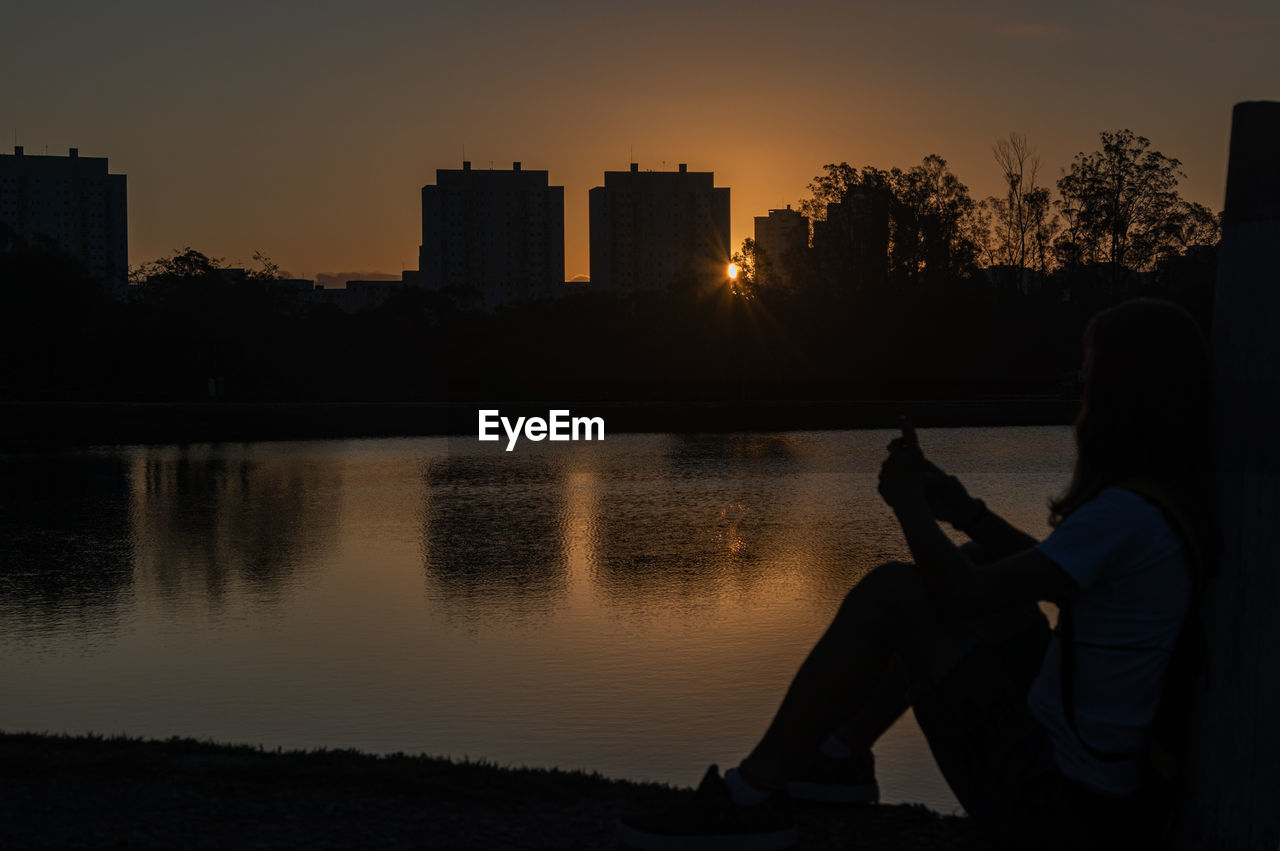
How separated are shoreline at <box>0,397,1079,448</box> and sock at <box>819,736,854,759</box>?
20.2m

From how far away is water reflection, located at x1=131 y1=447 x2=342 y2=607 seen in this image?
940 cm

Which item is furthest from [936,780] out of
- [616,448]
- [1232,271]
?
[616,448]

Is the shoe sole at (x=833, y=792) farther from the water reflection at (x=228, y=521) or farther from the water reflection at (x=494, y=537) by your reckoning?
the water reflection at (x=228, y=521)

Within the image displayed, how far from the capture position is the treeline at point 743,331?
166 ft

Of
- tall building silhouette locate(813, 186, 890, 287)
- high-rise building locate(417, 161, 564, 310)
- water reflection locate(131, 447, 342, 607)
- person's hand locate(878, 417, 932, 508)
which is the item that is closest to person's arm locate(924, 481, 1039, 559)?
person's hand locate(878, 417, 932, 508)

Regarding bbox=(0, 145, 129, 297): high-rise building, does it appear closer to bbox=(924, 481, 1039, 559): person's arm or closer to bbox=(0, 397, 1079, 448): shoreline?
bbox=(0, 397, 1079, 448): shoreline

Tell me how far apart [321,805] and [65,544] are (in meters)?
8.17

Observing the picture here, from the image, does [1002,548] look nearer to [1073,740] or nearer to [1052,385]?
[1073,740]

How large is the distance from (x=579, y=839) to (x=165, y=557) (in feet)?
25.4

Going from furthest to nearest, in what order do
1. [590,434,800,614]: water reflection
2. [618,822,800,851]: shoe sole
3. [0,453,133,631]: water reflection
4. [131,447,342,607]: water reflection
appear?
[131,447,342,607]: water reflection < [590,434,800,614]: water reflection < [0,453,133,631]: water reflection < [618,822,800,851]: shoe sole

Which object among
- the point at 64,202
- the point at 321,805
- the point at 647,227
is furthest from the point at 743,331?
the point at 64,202

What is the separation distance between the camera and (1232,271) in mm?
2664

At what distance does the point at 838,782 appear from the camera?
3.45 metres

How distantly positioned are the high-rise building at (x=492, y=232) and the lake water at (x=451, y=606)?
154048 mm
